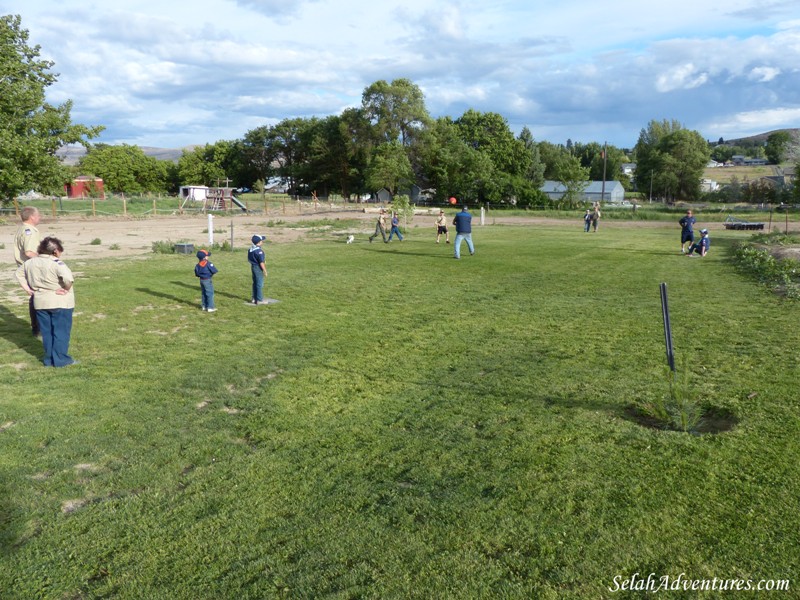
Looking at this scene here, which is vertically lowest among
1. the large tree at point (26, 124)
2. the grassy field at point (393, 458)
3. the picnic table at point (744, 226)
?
the grassy field at point (393, 458)

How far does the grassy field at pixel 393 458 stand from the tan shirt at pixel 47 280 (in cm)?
91

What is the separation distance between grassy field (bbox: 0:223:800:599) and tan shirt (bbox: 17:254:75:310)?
91 centimetres

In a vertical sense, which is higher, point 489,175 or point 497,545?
point 489,175

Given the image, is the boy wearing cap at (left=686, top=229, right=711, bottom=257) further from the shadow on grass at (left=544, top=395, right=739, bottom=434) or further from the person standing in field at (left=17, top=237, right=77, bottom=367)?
the person standing in field at (left=17, top=237, right=77, bottom=367)

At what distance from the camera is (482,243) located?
1048 inches

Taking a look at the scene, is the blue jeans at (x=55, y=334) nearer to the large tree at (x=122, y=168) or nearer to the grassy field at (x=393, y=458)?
the grassy field at (x=393, y=458)

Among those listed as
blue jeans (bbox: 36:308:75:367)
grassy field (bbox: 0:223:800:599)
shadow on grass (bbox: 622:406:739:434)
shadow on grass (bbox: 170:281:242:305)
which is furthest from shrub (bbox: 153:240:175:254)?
shadow on grass (bbox: 622:406:739:434)

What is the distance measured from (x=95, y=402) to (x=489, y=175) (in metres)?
68.2

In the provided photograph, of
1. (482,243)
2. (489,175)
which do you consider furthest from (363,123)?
(482,243)

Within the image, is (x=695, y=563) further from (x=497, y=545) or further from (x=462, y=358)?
(x=462, y=358)

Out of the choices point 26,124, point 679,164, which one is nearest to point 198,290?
point 26,124

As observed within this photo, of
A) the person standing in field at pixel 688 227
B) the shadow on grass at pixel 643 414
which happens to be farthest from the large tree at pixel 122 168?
the shadow on grass at pixel 643 414

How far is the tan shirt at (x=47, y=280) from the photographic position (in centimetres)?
762

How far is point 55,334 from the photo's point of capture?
25.5ft
